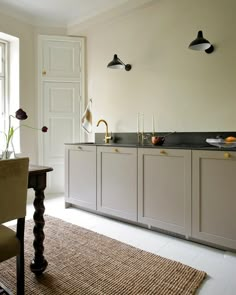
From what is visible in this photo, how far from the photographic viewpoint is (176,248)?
2201 mm

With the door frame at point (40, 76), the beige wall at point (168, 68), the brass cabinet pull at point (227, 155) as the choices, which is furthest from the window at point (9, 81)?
the brass cabinet pull at point (227, 155)

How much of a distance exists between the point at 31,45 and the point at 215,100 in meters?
2.87

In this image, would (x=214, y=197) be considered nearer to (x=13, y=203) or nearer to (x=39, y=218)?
(x=39, y=218)

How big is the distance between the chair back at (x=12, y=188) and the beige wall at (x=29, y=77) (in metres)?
2.50

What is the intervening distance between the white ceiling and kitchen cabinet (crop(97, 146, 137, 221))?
2.01m

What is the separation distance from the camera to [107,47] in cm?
358

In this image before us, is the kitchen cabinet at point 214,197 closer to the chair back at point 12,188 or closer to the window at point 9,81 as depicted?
the chair back at point 12,188

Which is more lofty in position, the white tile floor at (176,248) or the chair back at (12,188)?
the chair back at (12,188)

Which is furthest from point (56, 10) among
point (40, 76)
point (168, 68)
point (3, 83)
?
point (168, 68)

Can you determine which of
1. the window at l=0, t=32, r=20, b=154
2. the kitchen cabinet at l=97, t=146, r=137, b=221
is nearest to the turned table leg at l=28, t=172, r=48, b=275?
the kitchen cabinet at l=97, t=146, r=137, b=221

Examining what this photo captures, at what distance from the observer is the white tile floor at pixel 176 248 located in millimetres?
1693

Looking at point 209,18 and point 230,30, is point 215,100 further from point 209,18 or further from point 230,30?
point 209,18

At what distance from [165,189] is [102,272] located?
0.98m

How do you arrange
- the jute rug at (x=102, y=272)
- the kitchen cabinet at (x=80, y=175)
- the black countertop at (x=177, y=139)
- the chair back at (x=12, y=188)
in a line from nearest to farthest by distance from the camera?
1. the chair back at (x=12, y=188)
2. the jute rug at (x=102, y=272)
3. the black countertop at (x=177, y=139)
4. the kitchen cabinet at (x=80, y=175)
